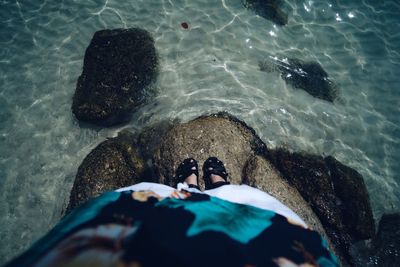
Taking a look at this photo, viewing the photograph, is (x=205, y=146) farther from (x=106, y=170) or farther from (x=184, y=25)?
(x=184, y=25)

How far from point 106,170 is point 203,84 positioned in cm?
285

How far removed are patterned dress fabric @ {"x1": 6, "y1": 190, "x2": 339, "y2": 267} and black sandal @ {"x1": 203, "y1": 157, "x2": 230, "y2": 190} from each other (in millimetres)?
1498

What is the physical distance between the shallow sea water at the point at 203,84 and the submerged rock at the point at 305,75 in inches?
6.4

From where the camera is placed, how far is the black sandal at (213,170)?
483 centimetres

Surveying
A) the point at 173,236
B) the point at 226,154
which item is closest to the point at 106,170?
the point at 226,154

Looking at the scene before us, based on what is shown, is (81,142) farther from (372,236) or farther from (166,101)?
(372,236)

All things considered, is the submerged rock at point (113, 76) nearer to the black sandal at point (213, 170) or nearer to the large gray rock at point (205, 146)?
the large gray rock at point (205, 146)

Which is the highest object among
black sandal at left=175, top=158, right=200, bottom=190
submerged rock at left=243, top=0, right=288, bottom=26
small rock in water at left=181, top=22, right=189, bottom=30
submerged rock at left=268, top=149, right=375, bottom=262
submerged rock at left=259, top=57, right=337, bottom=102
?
submerged rock at left=243, top=0, right=288, bottom=26

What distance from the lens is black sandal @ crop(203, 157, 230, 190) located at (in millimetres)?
4826

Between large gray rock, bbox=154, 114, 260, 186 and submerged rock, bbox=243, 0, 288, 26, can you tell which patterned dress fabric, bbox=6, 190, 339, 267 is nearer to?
large gray rock, bbox=154, 114, 260, 186

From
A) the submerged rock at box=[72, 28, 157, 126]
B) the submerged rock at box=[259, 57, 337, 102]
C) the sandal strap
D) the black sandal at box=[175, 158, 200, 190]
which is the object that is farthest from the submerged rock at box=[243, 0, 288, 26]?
the black sandal at box=[175, 158, 200, 190]

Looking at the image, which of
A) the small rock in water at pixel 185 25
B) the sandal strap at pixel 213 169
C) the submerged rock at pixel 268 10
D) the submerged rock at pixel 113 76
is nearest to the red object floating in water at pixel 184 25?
the small rock in water at pixel 185 25

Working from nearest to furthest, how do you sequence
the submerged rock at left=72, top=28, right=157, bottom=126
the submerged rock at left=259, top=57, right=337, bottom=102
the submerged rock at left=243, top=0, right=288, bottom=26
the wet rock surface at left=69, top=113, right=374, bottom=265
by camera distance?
the wet rock surface at left=69, top=113, right=374, bottom=265 < the submerged rock at left=72, top=28, right=157, bottom=126 < the submerged rock at left=259, top=57, right=337, bottom=102 < the submerged rock at left=243, top=0, right=288, bottom=26

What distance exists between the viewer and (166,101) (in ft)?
22.5
